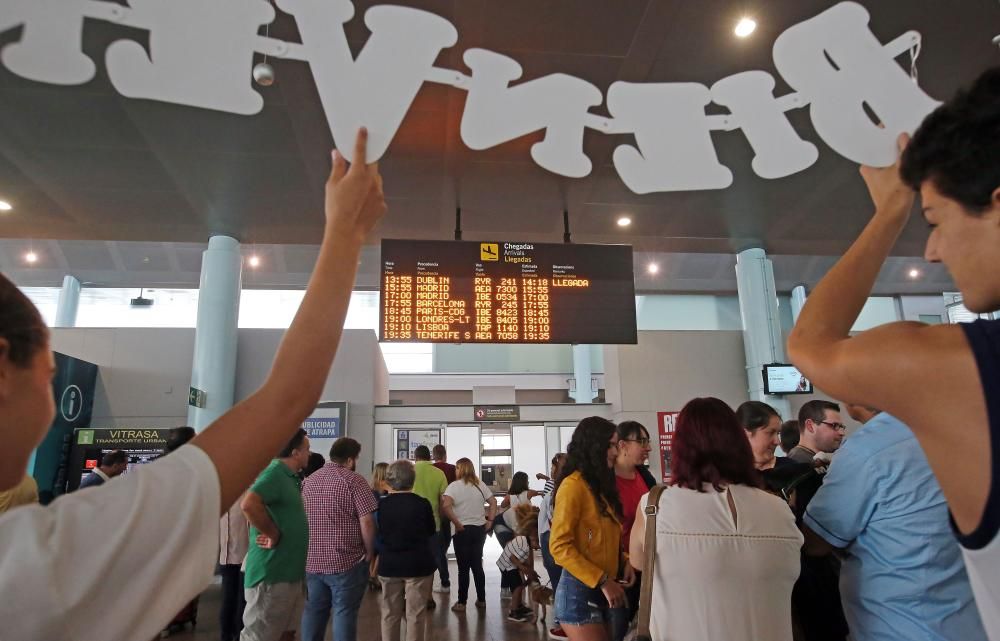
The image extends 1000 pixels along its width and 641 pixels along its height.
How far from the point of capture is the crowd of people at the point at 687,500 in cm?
57

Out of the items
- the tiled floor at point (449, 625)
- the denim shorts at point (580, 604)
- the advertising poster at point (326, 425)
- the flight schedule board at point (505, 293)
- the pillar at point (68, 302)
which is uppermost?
the pillar at point (68, 302)

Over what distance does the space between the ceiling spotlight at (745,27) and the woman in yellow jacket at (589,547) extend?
9.26ft

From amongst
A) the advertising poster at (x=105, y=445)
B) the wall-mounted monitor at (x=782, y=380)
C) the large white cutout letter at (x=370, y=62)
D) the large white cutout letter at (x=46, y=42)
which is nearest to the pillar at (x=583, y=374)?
the wall-mounted monitor at (x=782, y=380)

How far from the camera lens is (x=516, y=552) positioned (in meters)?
5.36

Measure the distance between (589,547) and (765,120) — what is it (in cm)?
175

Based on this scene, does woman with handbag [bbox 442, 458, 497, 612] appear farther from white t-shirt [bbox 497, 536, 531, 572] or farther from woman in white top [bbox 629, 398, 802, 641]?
woman in white top [bbox 629, 398, 802, 641]

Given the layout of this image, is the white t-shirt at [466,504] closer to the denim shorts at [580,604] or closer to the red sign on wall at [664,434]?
the red sign on wall at [664,434]

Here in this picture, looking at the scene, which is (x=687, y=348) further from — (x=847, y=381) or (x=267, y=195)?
(x=847, y=381)

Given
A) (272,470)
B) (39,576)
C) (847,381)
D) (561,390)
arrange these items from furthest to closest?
(561,390) → (272,470) → (847,381) → (39,576)

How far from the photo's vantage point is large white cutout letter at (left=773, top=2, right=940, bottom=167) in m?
1.43

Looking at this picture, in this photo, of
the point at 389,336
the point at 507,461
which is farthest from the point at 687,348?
the point at 389,336

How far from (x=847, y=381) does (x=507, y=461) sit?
9.82 meters

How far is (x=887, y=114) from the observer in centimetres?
143

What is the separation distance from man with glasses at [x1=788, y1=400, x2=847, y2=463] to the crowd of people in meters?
0.01
